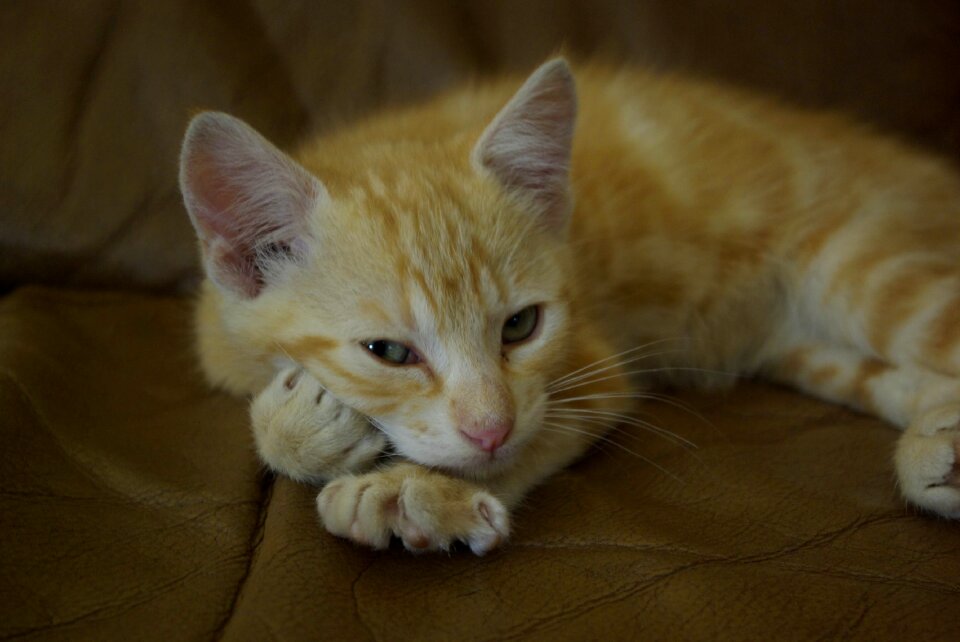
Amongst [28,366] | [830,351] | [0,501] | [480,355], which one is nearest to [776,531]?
[480,355]

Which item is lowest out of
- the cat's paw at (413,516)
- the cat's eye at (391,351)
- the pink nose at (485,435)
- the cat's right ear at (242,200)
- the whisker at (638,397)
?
the whisker at (638,397)

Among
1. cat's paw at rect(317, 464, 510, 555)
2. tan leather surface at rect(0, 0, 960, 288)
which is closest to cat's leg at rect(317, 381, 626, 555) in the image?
cat's paw at rect(317, 464, 510, 555)

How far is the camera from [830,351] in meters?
1.57

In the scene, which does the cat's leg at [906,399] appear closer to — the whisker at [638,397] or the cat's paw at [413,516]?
the whisker at [638,397]

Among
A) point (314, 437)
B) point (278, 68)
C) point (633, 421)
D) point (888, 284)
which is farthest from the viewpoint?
point (278, 68)

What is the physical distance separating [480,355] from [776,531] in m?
0.45

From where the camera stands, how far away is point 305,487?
1058 mm

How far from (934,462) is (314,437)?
0.84 m

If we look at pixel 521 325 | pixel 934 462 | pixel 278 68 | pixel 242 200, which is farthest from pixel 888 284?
pixel 278 68

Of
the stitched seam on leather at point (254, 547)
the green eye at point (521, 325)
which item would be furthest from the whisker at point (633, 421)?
the stitched seam on leather at point (254, 547)

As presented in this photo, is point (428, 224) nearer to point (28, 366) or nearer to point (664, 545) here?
point (664, 545)

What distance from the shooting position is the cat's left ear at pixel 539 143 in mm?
1184

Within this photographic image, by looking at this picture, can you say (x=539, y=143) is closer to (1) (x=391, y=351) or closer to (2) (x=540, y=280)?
(2) (x=540, y=280)

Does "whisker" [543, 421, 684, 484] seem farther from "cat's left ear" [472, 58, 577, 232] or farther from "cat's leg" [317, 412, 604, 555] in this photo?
"cat's left ear" [472, 58, 577, 232]
